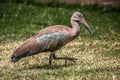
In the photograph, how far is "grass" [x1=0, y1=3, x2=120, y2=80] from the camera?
9.64m

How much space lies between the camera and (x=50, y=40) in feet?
32.9

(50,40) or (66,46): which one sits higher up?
(50,40)

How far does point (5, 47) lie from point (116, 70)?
11.0 feet

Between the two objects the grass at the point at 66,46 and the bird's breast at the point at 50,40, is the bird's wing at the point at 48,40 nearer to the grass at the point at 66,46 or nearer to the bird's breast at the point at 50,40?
the bird's breast at the point at 50,40

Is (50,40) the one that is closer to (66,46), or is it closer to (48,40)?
(48,40)

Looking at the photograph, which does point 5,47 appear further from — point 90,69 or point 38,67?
point 90,69

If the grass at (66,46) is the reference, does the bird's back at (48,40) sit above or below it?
above

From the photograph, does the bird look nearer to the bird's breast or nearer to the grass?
the bird's breast

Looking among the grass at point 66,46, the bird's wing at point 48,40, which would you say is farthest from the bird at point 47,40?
the grass at point 66,46

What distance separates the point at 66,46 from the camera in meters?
12.7

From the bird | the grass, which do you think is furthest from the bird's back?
the grass

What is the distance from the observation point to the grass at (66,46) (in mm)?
9641

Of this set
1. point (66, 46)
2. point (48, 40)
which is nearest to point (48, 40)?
point (48, 40)

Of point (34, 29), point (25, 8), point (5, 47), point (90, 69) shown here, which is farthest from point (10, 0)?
point (90, 69)
